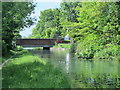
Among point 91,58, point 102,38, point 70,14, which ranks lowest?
point 91,58

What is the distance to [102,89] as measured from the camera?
14633mm

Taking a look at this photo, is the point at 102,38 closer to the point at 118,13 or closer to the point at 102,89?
the point at 118,13

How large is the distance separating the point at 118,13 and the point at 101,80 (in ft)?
28.3

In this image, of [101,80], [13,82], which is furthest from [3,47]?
[13,82]

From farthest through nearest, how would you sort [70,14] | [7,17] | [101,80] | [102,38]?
[70,14]
[102,38]
[7,17]
[101,80]

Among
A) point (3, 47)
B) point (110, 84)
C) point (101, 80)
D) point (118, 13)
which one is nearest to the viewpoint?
point (110, 84)

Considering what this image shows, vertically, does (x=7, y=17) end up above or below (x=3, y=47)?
above

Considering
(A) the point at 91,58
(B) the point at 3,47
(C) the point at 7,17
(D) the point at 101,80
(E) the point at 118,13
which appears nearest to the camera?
(D) the point at 101,80

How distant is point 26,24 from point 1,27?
40.2 ft

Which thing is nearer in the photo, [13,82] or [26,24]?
[13,82]

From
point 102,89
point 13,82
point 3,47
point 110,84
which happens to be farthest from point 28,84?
point 3,47

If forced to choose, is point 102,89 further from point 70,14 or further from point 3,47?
point 70,14

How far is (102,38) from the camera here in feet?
83.6

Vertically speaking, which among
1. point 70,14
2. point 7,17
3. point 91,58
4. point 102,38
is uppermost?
point 70,14
